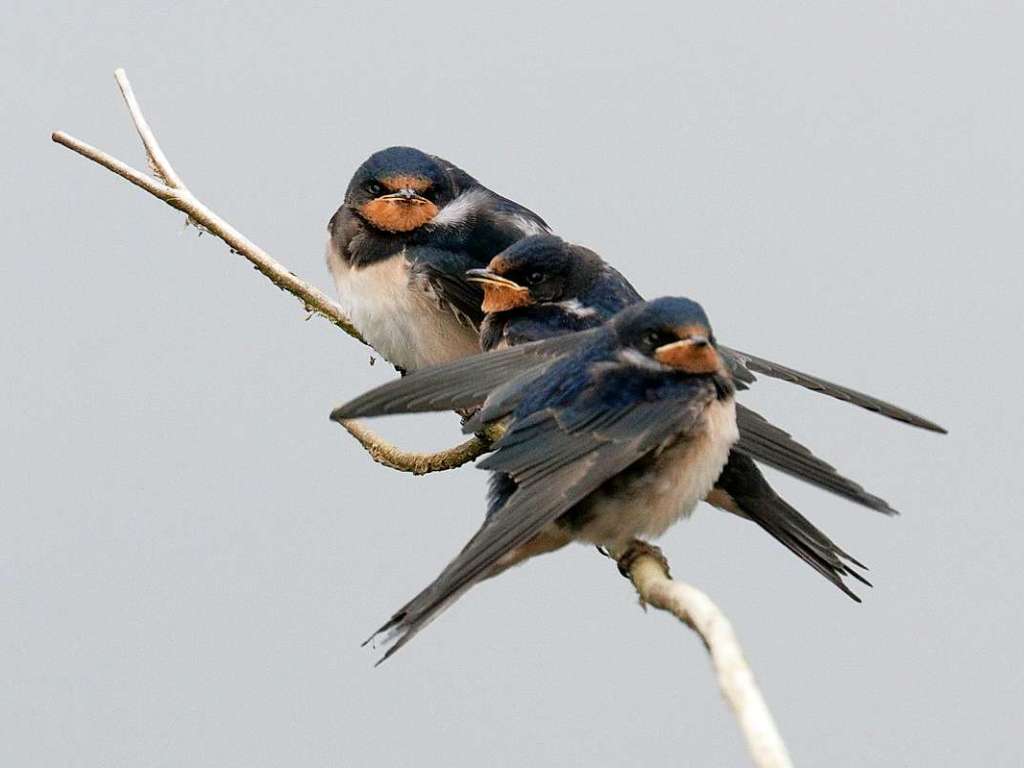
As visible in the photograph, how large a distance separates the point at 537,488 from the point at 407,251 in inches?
44.1

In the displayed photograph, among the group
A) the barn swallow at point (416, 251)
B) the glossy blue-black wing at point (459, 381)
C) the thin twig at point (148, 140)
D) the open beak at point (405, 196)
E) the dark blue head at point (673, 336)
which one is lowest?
the dark blue head at point (673, 336)

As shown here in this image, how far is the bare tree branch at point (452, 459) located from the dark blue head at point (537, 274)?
0.74 ft

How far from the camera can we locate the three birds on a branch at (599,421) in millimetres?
2059

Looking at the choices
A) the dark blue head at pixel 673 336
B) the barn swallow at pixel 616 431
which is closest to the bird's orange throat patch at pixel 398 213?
the barn swallow at pixel 616 431

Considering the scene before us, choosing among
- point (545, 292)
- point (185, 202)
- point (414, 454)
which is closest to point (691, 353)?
point (545, 292)

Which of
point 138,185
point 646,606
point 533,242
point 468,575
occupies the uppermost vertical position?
point 138,185

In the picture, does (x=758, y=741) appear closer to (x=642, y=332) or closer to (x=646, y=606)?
(x=646, y=606)

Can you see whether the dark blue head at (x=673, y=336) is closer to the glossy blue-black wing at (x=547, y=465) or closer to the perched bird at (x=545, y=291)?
the glossy blue-black wing at (x=547, y=465)

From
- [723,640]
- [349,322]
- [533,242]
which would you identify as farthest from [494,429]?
[723,640]

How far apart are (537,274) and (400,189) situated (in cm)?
44

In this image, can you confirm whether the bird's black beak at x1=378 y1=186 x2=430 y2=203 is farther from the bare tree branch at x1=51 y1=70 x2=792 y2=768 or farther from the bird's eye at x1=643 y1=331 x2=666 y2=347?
the bird's eye at x1=643 y1=331 x2=666 y2=347

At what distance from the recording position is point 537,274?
273 centimetres

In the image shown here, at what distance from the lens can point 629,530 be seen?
7.27 ft

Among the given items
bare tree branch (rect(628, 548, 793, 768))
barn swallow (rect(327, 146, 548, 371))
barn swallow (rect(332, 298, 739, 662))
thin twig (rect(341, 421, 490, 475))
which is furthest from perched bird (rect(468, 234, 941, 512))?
bare tree branch (rect(628, 548, 793, 768))
